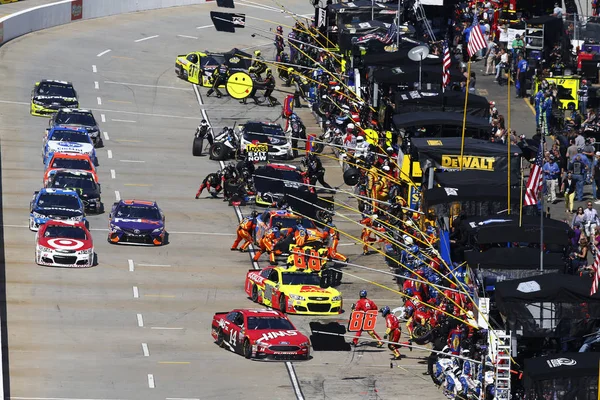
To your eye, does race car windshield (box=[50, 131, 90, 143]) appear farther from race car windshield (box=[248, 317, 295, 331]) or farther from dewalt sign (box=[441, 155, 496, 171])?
race car windshield (box=[248, 317, 295, 331])

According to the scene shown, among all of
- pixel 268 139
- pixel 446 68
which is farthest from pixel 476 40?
pixel 268 139

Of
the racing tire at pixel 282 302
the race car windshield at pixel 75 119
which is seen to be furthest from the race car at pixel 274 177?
the race car windshield at pixel 75 119

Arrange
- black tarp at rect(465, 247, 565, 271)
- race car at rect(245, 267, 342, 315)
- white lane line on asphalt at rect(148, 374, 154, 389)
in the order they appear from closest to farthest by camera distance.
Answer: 1. white lane line on asphalt at rect(148, 374, 154, 389)
2. black tarp at rect(465, 247, 565, 271)
3. race car at rect(245, 267, 342, 315)

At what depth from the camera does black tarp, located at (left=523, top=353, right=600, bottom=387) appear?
106 ft

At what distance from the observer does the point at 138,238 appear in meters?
47.2

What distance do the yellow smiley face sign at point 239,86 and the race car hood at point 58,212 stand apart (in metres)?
17.2

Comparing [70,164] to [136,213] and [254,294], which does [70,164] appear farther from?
[254,294]

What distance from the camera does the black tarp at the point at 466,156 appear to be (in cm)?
4522

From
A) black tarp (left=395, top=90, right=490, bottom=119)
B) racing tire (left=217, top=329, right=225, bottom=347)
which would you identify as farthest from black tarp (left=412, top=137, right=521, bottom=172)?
racing tire (left=217, top=329, right=225, bottom=347)

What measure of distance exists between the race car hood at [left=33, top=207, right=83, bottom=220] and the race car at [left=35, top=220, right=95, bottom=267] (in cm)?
213

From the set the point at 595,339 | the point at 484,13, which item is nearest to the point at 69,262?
the point at 595,339

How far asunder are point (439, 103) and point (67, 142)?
41.7 feet

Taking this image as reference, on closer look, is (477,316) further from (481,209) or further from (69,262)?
(69,262)

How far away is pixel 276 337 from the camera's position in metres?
38.4
